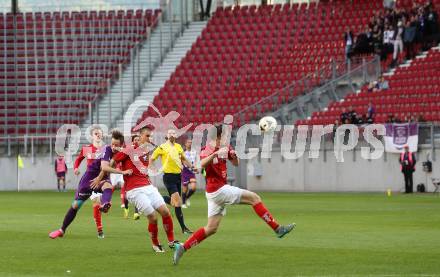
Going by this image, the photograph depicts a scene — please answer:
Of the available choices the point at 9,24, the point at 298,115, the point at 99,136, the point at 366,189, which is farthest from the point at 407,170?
the point at 9,24

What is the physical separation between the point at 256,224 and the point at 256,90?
85.8 feet

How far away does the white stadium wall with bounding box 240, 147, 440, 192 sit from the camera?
4388cm

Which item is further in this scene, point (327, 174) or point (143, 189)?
point (327, 174)

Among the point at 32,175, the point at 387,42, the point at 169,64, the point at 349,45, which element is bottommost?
the point at 32,175

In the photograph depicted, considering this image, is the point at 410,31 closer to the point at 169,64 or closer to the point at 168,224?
the point at 169,64

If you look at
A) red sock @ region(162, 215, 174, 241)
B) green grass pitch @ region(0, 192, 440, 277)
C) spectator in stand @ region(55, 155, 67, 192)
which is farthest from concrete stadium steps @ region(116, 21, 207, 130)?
red sock @ region(162, 215, 174, 241)

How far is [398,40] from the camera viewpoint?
160 feet

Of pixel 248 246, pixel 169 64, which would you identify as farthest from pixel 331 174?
pixel 248 246

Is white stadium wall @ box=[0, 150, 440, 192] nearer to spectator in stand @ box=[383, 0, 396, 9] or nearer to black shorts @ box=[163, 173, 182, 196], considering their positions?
spectator in stand @ box=[383, 0, 396, 9]

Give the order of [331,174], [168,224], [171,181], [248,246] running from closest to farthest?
[168,224] → [248,246] → [171,181] → [331,174]

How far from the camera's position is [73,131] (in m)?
52.1

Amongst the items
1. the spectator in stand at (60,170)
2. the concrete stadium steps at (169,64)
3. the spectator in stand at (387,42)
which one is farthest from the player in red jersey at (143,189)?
the concrete stadium steps at (169,64)

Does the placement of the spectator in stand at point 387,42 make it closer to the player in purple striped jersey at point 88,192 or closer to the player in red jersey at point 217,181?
the player in purple striped jersey at point 88,192

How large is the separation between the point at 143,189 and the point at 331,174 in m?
26.9
